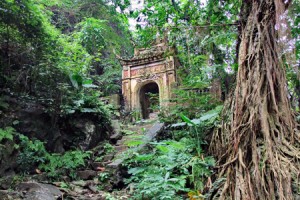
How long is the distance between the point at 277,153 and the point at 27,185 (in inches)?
128

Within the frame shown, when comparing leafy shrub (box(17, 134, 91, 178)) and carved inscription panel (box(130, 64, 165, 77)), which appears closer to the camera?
leafy shrub (box(17, 134, 91, 178))

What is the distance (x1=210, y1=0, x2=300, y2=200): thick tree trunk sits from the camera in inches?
97.5

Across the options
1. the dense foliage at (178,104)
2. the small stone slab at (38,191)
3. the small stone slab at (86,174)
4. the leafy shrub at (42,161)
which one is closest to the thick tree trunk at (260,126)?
the dense foliage at (178,104)

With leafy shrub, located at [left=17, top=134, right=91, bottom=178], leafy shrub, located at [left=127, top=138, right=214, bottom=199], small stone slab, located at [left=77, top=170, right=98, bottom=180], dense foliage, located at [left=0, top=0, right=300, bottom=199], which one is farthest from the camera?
small stone slab, located at [left=77, top=170, right=98, bottom=180]

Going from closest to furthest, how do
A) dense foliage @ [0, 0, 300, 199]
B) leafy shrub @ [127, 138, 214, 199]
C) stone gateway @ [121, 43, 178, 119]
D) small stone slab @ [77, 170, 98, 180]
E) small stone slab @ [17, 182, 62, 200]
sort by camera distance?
dense foliage @ [0, 0, 300, 199]
leafy shrub @ [127, 138, 214, 199]
small stone slab @ [17, 182, 62, 200]
small stone slab @ [77, 170, 98, 180]
stone gateway @ [121, 43, 178, 119]

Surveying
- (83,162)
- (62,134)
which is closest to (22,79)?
(62,134)

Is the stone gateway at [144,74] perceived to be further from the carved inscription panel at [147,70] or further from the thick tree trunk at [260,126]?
the thick tree trunk at [260,126]

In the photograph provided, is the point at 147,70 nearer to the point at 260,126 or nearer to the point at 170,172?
the point at 170,172

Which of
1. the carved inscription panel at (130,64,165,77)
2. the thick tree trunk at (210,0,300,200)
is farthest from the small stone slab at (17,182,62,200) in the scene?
the carved inscription panel at (130,64,165,77)

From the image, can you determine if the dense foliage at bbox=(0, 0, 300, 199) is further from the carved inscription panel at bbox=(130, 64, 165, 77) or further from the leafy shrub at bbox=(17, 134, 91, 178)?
the carved inscription panel at bbox=(130, 64, 165, 77)

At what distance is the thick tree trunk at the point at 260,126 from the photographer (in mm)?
2477

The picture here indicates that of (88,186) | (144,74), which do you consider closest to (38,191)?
(88,186)

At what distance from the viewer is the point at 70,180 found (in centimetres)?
471

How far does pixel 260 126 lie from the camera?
115 inches
